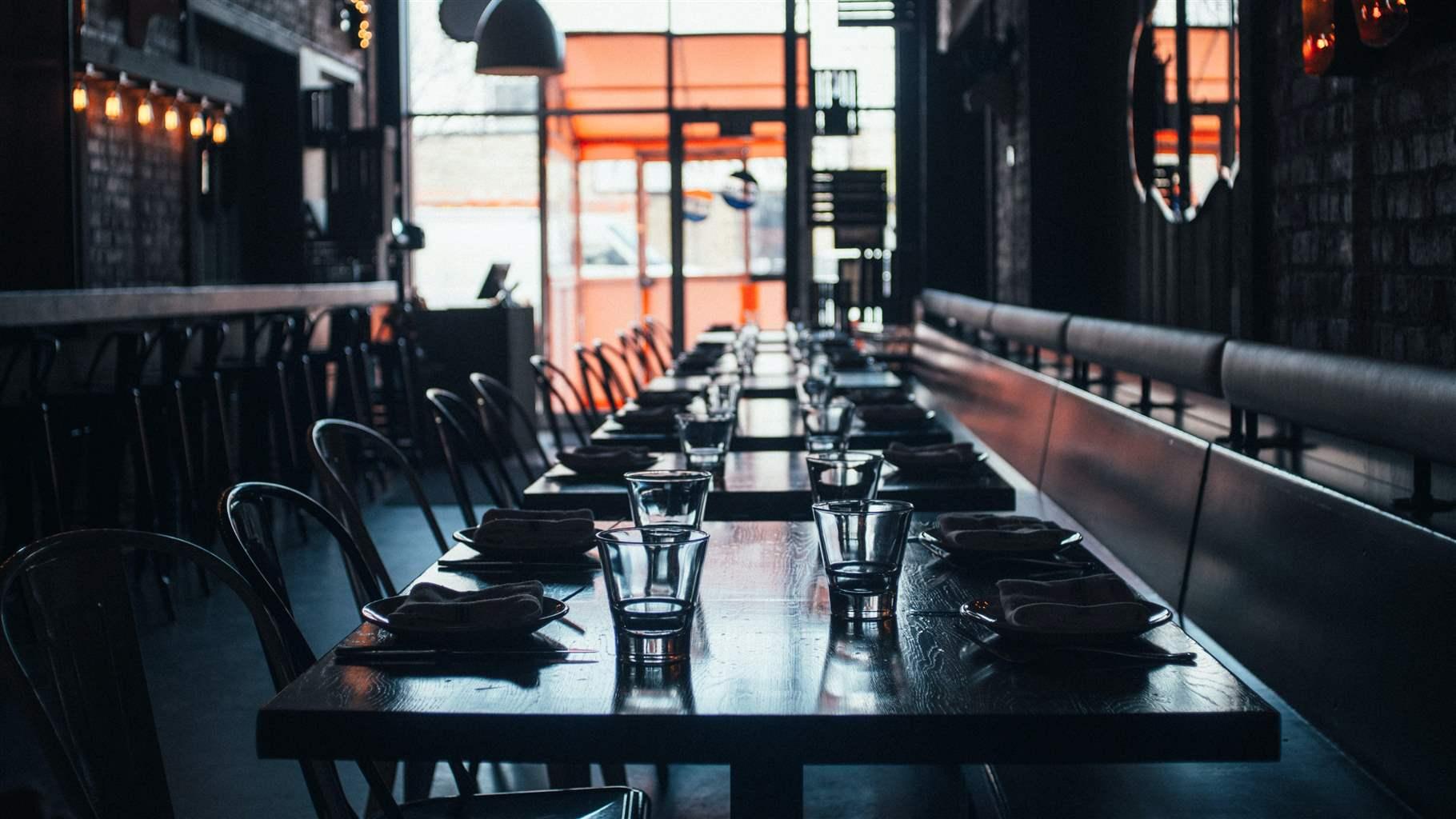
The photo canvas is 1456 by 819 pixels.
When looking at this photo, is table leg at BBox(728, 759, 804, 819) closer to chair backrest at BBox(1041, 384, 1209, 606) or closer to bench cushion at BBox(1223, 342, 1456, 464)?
bench cushion at BBox(1223, 342, 1456, 464)

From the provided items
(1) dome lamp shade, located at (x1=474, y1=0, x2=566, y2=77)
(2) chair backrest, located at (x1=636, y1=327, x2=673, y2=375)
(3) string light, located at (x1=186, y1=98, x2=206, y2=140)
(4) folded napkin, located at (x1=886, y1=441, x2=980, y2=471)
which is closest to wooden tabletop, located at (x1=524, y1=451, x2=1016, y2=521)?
(4) folded napkin, located at (x1=886, y1=441, x2=980, y2=471)

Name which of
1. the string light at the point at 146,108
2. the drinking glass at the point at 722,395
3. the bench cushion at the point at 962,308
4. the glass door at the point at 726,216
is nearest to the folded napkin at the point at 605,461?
the drinking glass at the point at 722,395

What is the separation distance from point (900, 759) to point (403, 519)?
5525mm

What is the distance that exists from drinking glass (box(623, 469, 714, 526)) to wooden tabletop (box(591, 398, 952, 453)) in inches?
58.6

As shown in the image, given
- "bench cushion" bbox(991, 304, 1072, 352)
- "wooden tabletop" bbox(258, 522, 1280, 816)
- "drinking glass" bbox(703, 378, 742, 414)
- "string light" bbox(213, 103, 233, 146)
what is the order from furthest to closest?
"string light" bbox(213, 103, 233, 146)
"bench cushion" bbox(991, 304, 1072, 352)
"drinking glass" bbox(703, 378, 742, 414)
"wooden tabletop" bbox(258, 522, 1280, 816)

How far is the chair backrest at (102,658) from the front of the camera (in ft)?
4.96

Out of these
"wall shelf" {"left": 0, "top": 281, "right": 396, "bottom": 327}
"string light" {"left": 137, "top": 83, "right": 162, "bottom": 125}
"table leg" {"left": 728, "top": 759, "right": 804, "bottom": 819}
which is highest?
"string light" {"left": 137, "top": 83, "right": 162, "bottom": 125}

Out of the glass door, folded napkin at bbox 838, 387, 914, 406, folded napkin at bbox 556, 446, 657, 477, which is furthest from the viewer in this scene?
the glass door

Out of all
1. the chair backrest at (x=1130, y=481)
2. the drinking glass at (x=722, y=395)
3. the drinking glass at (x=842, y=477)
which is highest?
the drinking glass at (x=722, y=395)

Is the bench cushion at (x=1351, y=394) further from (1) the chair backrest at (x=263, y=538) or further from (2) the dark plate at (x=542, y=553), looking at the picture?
(1) the chair backrest at (x=263, y=538)

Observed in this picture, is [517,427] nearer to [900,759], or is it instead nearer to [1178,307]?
[1178,307]

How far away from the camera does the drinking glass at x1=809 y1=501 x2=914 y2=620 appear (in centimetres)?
158

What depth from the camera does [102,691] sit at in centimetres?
156

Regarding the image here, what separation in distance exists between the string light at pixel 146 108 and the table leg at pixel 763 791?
684 centimetres
